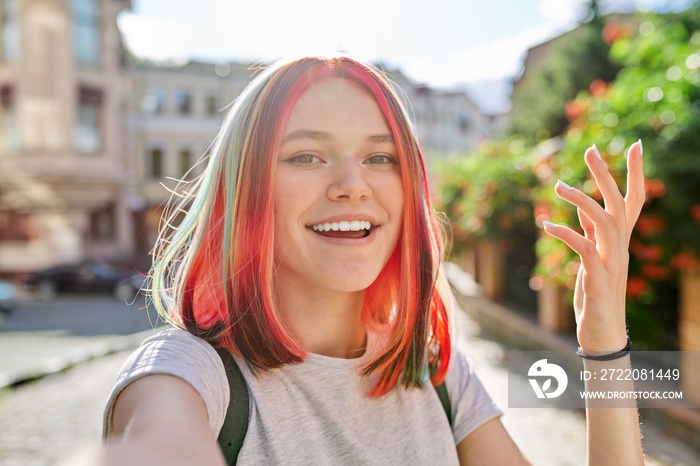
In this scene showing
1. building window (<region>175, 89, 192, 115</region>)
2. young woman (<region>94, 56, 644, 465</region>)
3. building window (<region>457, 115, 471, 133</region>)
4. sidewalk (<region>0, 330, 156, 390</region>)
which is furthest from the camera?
building window (<region>457, 115, 471, 133</region>)

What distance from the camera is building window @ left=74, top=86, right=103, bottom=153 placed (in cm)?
2059

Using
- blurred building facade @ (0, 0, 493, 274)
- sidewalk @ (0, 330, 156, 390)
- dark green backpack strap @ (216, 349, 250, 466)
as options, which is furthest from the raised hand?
blurred building facade @ (0, 0, 493, 274)

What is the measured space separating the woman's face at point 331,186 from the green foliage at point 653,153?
11.9ft

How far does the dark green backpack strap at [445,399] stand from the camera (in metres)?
1.52

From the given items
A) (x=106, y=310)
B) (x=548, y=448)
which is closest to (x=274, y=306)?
(x=548, y=448)

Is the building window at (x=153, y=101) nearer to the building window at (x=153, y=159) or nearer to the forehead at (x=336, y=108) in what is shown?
the building window at (x=153, y=159)

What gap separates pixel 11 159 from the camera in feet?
63.9

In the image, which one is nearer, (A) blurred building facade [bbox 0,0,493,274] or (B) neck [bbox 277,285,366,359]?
(B) neck [bbox 277,285,366,359]

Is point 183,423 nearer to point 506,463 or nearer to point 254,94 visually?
point 254,94

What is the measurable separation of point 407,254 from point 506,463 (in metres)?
0.59

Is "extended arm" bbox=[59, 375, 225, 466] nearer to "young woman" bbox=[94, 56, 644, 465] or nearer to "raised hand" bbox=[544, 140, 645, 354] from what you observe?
"young woman" bbox=[94, 56, 644, 465]

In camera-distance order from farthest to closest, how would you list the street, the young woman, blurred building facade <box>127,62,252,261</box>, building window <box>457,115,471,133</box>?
building window <box>457,115,471,133</box> → blurred building facade <box>127,62,252,261</box> → the street → the young woman

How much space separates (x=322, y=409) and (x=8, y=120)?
Answer: 74.4ft

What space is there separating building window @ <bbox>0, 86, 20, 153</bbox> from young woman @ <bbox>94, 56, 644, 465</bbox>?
21.9 metres
